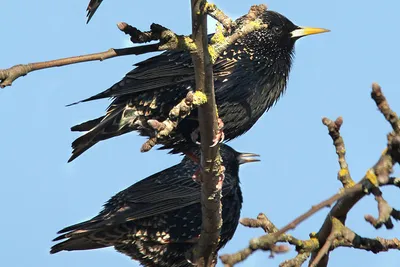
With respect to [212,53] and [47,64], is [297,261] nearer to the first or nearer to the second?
[212,53]

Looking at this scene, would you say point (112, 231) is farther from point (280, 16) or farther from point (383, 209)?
point (383, 209)

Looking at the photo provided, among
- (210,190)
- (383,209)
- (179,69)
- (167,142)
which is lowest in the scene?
(383,209)

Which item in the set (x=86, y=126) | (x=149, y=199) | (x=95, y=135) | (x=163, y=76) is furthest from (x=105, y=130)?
(x=149, y=199)

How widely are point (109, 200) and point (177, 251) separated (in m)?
0.68

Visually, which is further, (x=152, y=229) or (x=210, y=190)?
(x=152, y=229)

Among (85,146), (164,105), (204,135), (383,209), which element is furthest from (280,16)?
(383,209)

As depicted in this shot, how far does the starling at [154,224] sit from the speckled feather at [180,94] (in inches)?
20.1

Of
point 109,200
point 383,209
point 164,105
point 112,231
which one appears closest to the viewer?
point 383,209

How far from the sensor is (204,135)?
4055 mm

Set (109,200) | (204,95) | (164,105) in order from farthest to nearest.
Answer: (109,200) < (164,105) < (204,95)

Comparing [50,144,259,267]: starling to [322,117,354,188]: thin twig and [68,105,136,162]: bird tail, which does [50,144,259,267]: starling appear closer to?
[68,105,136,162]: bird tail

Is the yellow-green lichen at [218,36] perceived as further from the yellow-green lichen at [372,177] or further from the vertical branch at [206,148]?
the yellow-green lichen at [372,177]

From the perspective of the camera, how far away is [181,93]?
5.53 meters

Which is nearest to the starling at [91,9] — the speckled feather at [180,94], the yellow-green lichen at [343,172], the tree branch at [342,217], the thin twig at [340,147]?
the speckled feather at [180,94]
